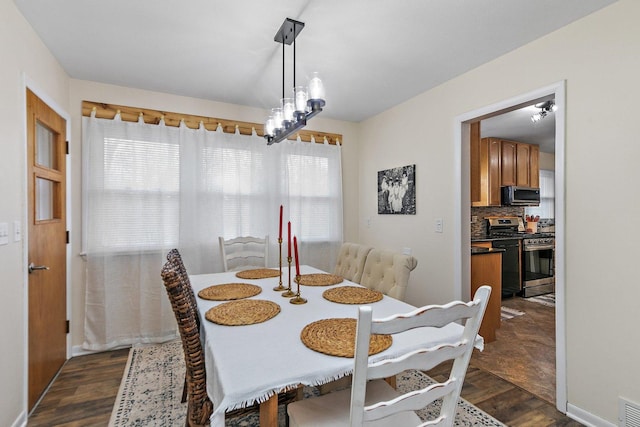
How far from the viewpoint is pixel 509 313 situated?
384 centimetres

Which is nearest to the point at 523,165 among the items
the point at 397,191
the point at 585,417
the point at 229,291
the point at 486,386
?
the point at 397,191

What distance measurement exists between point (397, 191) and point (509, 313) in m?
2.13

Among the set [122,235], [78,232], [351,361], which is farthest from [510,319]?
[78,232]

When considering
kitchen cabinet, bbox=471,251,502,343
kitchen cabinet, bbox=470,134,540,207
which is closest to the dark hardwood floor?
kitchen cabinet, bbox=471,251,502,343

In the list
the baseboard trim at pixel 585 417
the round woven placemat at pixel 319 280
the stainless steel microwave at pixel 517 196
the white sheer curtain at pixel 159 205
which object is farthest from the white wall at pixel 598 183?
the stainless steel microwave at pixel 517 196

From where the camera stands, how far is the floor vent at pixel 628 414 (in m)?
1.65

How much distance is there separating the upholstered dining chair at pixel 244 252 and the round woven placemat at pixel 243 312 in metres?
1.19

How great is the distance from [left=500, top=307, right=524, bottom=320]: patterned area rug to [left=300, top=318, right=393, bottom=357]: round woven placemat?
312 cm

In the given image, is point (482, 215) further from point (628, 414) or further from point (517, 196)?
point (628, 414)

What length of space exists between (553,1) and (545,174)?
514 centimetres

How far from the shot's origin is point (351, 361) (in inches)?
43.3

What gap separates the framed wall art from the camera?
3.21 meters

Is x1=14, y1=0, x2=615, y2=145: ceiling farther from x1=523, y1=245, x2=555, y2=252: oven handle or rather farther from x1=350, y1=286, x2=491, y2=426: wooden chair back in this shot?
x1=523, y1=245, x2=555, y2=252: oven handle

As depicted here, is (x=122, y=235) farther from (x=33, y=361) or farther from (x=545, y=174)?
(x=545, y=174)
